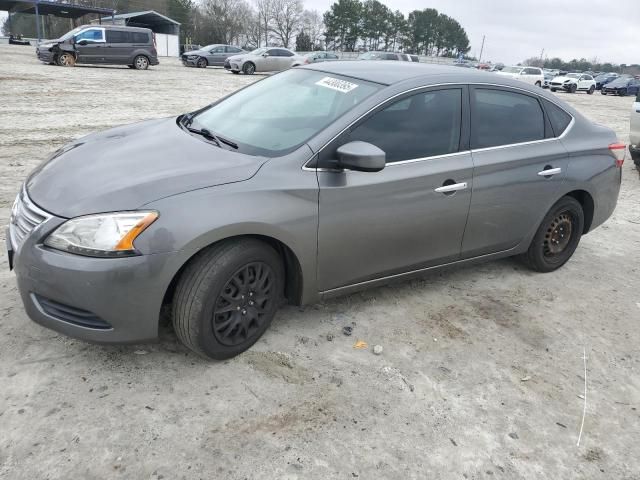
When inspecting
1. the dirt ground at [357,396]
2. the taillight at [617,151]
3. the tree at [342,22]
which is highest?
the tree at [342,22]

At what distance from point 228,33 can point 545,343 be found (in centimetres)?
8645

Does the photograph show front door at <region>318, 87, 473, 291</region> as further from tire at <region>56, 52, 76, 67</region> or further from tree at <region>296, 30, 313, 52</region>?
tree at <region>296, 30, 313, 52</region>

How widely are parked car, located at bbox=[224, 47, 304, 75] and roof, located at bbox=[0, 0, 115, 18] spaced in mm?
19846

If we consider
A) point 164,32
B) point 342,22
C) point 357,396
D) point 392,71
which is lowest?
point 357,396

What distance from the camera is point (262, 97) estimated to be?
377cm

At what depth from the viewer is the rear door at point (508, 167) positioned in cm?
370

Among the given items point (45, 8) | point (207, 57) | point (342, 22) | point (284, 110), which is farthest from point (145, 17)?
point (284, 110)

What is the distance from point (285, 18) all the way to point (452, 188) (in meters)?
100

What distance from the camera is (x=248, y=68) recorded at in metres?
28.4

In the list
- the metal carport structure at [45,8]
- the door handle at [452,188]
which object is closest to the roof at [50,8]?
the metal carport structure at [45,8]

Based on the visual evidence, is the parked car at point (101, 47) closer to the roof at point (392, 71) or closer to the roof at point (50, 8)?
the roof at point (50, 8)

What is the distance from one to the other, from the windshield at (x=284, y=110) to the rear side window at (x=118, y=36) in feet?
74.0

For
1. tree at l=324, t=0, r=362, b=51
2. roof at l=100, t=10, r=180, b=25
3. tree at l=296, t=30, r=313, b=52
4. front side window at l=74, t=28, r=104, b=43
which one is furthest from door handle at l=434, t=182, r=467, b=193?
tree at l=324, t=0, r=362, b=51

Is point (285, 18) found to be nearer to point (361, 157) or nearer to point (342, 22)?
point (342, 22)
